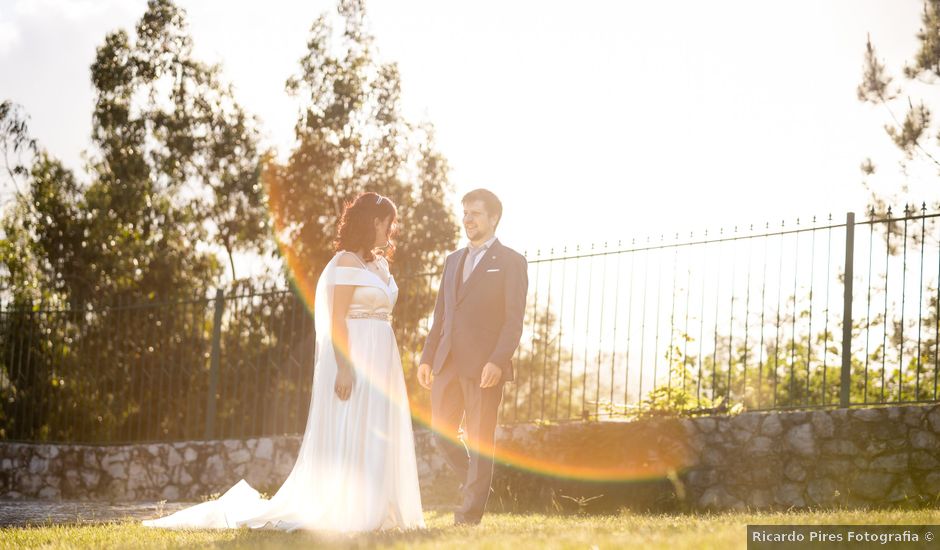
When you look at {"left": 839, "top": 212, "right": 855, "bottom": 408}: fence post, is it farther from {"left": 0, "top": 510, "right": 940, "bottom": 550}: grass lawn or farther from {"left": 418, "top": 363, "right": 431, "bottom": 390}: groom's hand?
{"left": 418, "top": 363, "right": 431, "bottom": 390}: groom's hand

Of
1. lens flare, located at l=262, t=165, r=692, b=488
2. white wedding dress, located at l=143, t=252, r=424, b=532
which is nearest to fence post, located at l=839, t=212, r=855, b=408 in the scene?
lens flare, located at l=262, t=165, r=692, b=488

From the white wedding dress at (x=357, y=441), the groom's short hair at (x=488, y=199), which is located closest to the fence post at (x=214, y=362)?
the white wedding dress at (x=357, y=441)

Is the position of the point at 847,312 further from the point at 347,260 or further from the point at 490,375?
the point at 347,260

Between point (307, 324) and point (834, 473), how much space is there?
6401 millimetres

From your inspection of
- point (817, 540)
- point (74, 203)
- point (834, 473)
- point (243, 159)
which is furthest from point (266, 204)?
point (817, 540)

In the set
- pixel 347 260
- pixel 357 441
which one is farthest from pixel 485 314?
pixel 357 441

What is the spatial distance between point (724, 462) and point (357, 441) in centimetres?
368

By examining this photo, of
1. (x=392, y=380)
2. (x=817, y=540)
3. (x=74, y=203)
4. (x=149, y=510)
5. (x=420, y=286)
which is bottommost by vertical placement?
(x=149, y=510)

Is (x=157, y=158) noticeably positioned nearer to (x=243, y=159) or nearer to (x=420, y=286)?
(x=243, y=159)

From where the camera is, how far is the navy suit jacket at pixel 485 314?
6.54 metres

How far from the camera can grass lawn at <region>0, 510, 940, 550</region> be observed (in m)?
4.73

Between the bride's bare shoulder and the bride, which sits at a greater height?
the bride's bare shoulder

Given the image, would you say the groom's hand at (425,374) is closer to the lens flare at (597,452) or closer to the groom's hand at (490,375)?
the groom's hand at (490,375)

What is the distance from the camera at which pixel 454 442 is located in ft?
21.4
